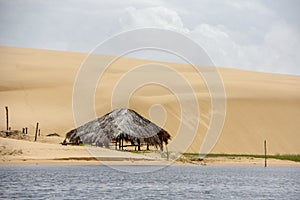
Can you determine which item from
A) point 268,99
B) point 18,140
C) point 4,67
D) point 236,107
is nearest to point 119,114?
point 18,140

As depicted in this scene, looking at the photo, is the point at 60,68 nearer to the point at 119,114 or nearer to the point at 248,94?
the point at 248,94

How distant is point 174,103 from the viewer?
234ft

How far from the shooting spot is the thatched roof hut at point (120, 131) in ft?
173

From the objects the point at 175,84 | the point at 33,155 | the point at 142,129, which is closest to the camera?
the point at 33,155

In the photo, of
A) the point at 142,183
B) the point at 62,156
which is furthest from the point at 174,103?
the point at 142,183

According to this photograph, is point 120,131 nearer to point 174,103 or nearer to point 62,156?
point 62,156

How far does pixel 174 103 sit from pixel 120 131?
1923 centimetres

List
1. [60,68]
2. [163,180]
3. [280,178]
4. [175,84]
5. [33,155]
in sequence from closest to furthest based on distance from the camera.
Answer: [163,180] → [280,178] → [33,155] → [175,84] → [60,68]

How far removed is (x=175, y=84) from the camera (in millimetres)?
84625

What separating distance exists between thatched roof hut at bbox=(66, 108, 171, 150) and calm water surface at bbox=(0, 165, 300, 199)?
6302mm

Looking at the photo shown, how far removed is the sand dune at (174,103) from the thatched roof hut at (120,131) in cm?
725

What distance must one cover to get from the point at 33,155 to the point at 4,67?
140 ft

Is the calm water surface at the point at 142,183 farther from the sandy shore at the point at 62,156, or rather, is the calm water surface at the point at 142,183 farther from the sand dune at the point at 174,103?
the sand dune at the point at 174,103

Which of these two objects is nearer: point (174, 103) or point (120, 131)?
point (120, 131)
